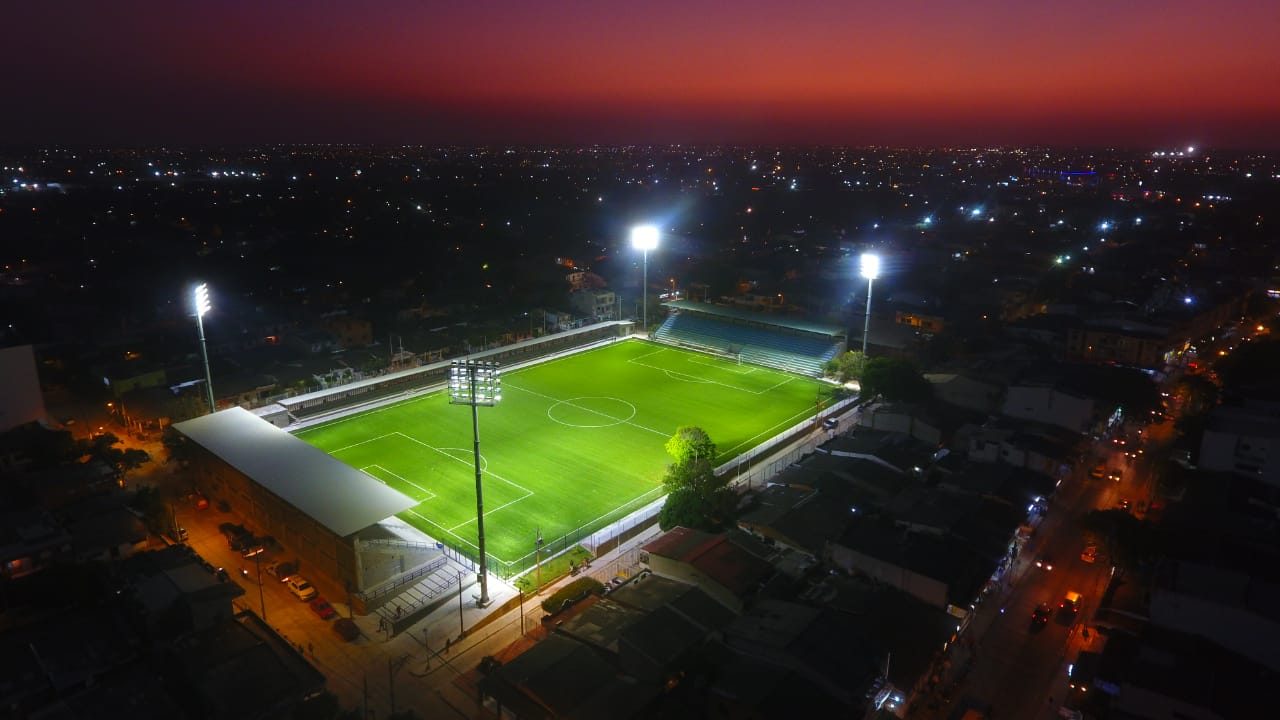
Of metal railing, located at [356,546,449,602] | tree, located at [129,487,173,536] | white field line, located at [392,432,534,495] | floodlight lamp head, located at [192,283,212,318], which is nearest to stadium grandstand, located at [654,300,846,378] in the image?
white field line, located at [392,432,534,495]

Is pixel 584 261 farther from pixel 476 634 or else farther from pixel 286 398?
pixel 476 634

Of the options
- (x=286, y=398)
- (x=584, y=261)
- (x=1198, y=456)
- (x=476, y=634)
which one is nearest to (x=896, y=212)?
(x=584, y=261)

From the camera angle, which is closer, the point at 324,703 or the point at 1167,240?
the point at 324,703

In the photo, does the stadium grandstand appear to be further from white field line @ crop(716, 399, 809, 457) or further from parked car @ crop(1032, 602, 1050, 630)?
parked car @ crop(1032, 602, 1050, 630)

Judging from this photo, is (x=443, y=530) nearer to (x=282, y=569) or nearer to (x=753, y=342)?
(x=282, y=569)

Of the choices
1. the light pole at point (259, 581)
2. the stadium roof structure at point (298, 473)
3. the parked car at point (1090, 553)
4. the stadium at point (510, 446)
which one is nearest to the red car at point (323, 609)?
the stadium at point (510, 446)

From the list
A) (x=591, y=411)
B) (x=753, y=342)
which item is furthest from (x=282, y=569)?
(x=753, y=342)
